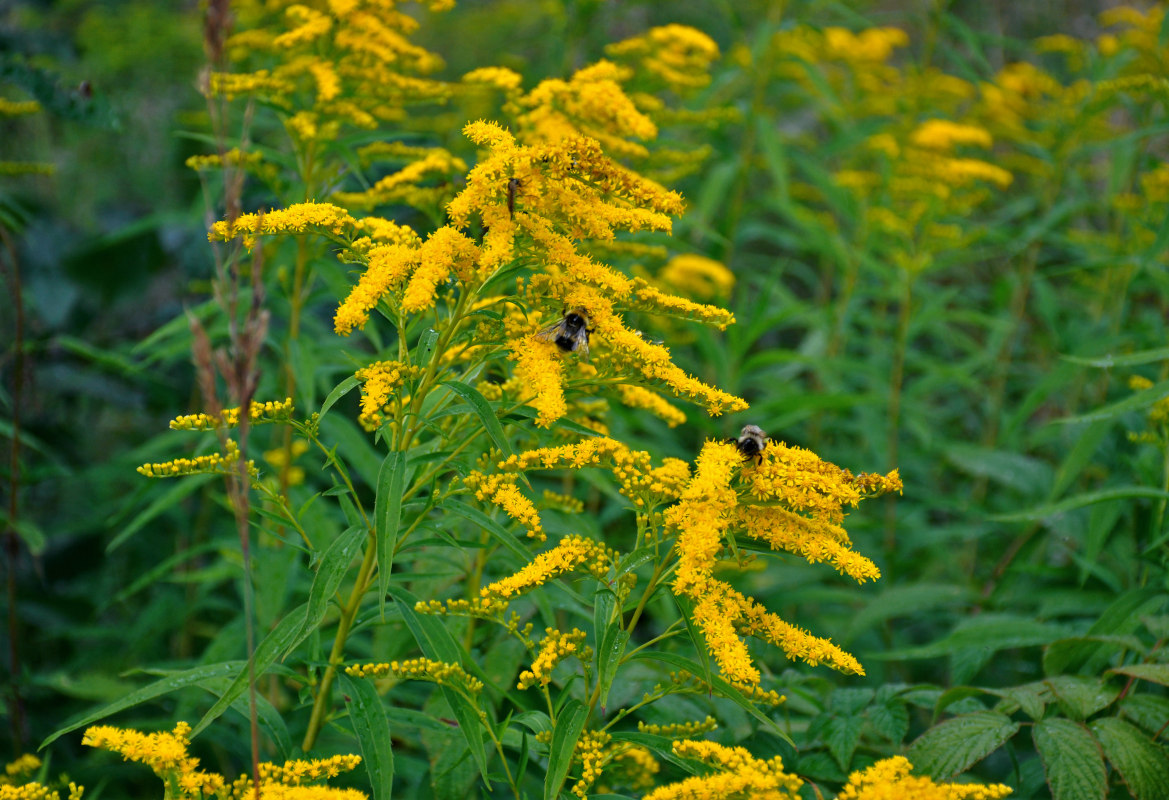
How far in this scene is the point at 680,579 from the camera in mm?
1708

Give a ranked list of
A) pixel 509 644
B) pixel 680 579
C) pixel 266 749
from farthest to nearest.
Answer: pixel 266 749 → pixel 509 644 → pixel 680 579

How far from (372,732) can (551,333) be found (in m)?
0.89

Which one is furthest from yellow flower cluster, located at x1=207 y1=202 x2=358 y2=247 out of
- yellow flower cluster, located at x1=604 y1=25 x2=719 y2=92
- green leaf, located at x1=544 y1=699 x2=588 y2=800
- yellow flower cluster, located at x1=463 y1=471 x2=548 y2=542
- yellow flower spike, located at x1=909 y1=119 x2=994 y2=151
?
yellow flower spike, located at x1=909 y1=119 x2=994 y2=151

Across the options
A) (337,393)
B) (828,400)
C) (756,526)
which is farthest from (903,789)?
(828,400)

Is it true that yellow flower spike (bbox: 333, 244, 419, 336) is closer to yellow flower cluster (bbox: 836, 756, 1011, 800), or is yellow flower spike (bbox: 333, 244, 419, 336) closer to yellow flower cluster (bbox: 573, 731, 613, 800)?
yellow flower cluster (bbox: 573, 731, 613, 800)

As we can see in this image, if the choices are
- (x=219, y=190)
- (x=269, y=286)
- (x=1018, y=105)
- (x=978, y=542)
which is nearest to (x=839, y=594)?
(x=978, y=542)

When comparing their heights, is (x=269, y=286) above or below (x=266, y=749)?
above

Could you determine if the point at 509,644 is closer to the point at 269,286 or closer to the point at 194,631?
the point at 269,286

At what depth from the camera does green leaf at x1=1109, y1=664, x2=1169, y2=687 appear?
6.61 feet

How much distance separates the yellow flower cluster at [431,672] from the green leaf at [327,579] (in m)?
0.18

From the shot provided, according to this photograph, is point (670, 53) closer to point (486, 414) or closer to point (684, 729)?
point (486, 414)

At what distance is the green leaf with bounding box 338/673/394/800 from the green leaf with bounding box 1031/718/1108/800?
1.37 meters

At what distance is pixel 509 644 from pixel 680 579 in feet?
2.97

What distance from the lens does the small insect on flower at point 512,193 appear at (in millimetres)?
1823
